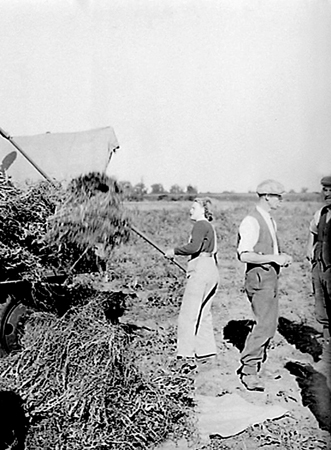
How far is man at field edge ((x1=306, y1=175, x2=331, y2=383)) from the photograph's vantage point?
5.35 metres

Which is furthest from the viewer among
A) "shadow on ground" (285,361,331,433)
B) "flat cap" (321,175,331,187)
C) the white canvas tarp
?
the white canvas tarp

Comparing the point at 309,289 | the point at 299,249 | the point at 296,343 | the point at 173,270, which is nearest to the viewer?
the point at 296,343

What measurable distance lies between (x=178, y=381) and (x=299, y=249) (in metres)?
12.5

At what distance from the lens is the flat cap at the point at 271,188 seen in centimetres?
487

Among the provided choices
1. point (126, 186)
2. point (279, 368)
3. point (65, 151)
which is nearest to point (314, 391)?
point (279, 368)

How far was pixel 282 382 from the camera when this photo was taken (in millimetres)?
5172

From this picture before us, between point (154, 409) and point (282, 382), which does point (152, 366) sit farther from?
point (282, 382)

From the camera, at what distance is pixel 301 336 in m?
6.86

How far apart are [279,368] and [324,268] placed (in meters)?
1.11

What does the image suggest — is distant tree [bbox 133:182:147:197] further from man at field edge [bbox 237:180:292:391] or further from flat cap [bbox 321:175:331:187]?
flat cap [bbox 321:175:331:187]

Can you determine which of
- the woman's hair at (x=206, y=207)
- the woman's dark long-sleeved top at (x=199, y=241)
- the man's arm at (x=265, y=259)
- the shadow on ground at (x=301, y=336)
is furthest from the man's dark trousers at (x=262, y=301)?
the shadow on ground at (x=301, y=336)

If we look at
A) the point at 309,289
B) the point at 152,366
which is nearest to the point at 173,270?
the point at 309,289

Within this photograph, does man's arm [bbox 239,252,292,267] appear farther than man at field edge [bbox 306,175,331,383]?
No

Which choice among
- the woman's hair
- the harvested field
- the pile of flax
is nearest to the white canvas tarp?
the woman's hair
